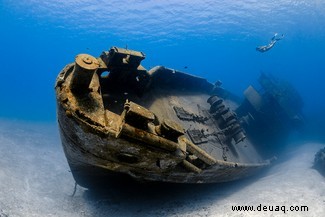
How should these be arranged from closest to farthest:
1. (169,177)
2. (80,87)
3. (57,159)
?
(80,87) < (169,177) < (57,159)

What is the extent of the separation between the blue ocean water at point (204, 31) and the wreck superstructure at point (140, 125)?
2.01m

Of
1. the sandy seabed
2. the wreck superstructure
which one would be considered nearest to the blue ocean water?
the wreck superstructure

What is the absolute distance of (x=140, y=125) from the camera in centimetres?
382

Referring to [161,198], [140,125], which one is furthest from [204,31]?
[140,125]

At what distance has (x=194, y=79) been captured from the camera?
36.0ft

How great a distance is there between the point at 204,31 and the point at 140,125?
49557mm

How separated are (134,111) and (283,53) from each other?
285 feet

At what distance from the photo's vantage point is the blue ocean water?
1453 inches

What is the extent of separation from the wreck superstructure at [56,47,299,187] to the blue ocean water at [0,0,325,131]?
2.01 meters

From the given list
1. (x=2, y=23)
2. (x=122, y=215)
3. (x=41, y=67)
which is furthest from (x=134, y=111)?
(x=41, y=67)

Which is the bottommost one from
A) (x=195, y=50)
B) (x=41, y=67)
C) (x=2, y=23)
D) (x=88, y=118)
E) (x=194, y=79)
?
(x=41, y=67)

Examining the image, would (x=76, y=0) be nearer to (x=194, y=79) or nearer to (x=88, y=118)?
(x=194, y=79)

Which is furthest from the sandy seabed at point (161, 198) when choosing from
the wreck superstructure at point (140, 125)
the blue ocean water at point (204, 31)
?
the blue ocean water at point (204, 31)

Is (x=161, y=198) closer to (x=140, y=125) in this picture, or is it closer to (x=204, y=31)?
(x=140, y=125)
